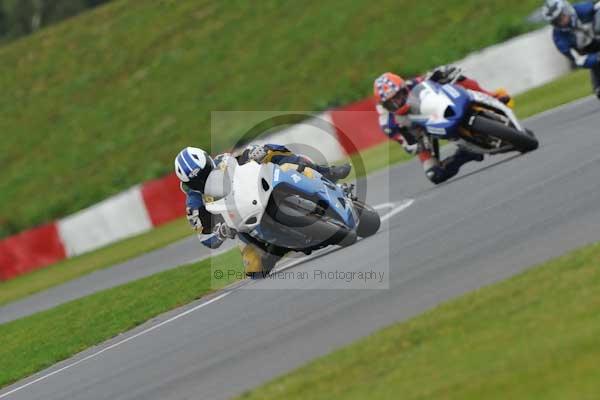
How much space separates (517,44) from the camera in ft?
75.5

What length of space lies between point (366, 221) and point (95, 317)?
A: 360 cm

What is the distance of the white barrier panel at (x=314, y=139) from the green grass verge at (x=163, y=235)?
532 mm

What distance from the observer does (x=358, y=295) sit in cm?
912

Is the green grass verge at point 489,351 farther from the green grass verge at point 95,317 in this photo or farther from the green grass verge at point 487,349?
the green grass verge at point 95,317

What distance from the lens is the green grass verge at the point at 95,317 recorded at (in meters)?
11.6

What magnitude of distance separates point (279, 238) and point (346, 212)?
0.73 metres

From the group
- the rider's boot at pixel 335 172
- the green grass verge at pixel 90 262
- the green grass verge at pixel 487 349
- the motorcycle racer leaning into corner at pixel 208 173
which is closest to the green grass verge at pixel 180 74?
the green grass verge at pixel 90 262

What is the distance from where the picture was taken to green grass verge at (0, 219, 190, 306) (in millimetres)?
20234

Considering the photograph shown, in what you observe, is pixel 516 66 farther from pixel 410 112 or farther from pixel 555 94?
pixel 410 112

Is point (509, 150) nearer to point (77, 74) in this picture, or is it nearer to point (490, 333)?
point (490, 333)

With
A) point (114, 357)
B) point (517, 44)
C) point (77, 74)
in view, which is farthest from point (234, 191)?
point (77, 74)

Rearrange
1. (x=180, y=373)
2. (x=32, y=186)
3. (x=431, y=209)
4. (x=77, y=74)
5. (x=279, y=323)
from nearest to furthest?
(x=180, y=373), (x=279, y=323), (x=431, y=209), (x=32, y=186), (x=77, y=74)

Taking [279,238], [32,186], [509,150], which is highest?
[279,238]

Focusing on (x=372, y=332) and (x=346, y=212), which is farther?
(x=346, y=212)
